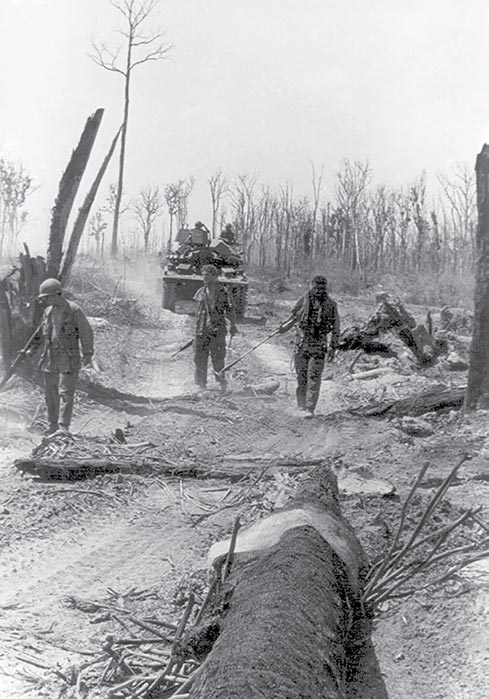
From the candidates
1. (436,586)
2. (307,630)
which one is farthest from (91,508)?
(307,630)

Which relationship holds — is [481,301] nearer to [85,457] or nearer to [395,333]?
[85,457]

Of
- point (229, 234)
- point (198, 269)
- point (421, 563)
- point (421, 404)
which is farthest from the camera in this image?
point (229, 234)

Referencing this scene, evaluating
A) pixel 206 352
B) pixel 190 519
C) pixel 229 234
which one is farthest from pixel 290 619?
pixel 229 234

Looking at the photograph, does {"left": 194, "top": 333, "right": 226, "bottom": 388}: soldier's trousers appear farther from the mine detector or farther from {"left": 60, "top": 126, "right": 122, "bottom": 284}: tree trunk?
the mine detector

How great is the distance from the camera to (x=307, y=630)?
8.11 ft

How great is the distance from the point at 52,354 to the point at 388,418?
392 centimetres

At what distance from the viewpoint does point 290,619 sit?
2.48m

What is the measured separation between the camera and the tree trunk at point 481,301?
733 centimetres

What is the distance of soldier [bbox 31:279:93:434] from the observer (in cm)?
724

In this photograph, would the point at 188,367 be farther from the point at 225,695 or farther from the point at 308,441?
the point at 225,695

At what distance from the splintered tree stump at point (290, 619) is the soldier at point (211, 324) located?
612cm

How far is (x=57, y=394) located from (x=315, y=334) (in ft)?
10.8

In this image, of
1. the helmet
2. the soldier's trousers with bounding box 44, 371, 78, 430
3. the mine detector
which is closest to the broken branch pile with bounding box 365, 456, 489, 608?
the soldier's trousers with bounding box 44, 371, 78, 430

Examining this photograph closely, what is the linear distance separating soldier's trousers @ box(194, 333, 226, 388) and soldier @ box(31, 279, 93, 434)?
2.73 metres
